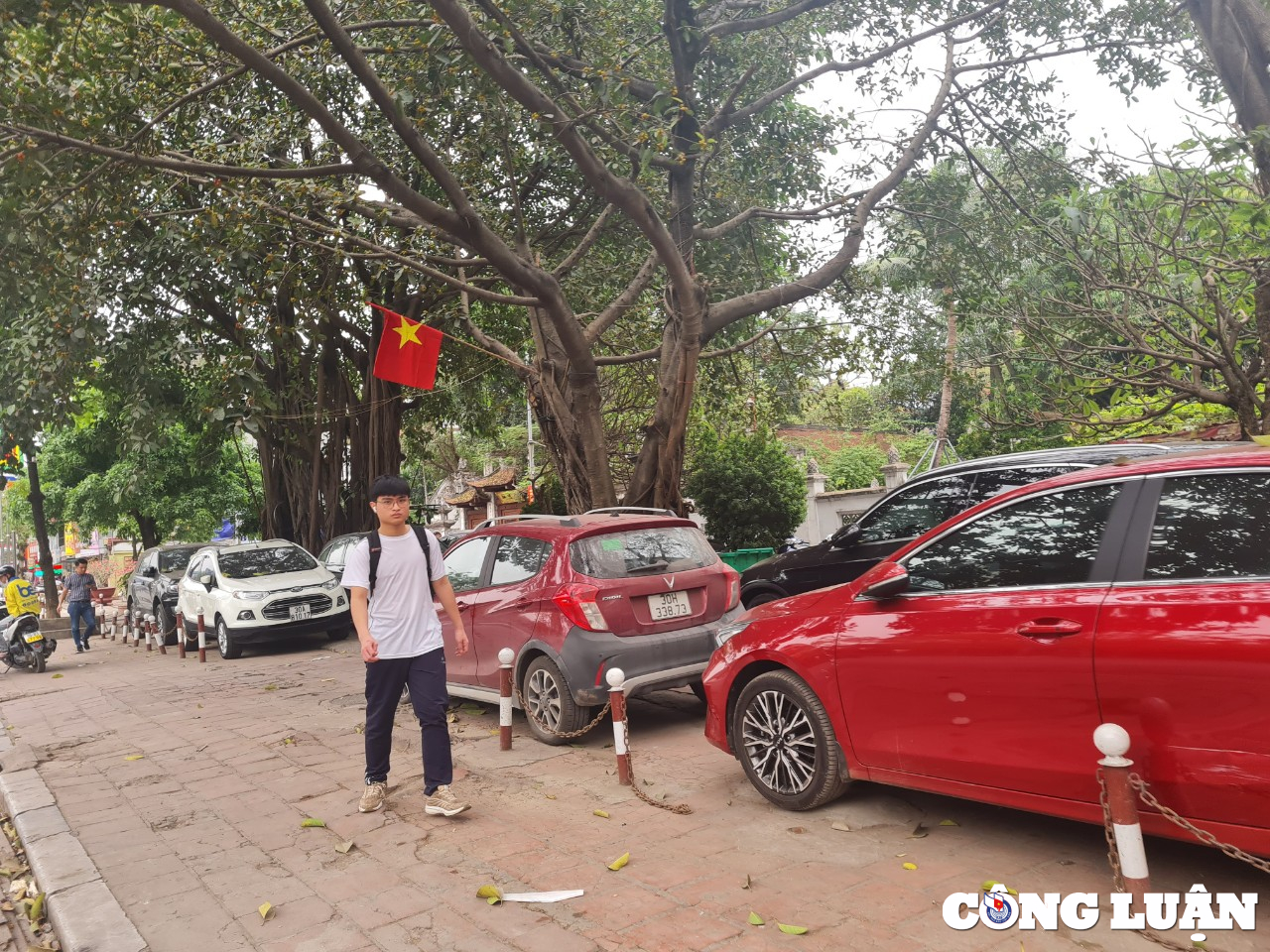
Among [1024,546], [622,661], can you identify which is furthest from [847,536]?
[1024,546]

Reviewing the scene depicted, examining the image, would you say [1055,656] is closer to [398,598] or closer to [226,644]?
[398,598]

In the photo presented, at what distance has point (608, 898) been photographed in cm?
404

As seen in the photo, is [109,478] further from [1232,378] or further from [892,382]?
[1232,378]

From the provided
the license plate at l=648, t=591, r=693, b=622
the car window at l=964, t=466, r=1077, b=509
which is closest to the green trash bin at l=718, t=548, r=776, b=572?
the car window at l=964, t=466, r=1077, b=509

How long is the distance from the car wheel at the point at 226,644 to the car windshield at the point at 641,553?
910 cm

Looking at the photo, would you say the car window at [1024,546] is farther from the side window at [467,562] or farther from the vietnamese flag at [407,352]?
the vietnamese flag at [407,352]

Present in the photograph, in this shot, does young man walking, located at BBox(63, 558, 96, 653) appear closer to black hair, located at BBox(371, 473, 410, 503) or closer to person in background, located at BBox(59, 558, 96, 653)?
person in background, located at BBox(59, 558, 96, 653)

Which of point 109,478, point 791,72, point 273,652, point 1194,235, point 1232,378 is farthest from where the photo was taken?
point 109,478

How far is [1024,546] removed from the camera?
4.13 metres

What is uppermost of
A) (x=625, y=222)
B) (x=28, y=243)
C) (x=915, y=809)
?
(x=625, y=222)

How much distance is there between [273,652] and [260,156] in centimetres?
717

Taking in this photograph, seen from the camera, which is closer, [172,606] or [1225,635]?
[1225,635]

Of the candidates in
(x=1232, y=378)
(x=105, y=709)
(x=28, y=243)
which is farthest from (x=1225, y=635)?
(x=28, y=243)

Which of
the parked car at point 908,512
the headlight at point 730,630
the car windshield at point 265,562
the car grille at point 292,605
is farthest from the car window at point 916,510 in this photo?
the car windshield at point 265,562
